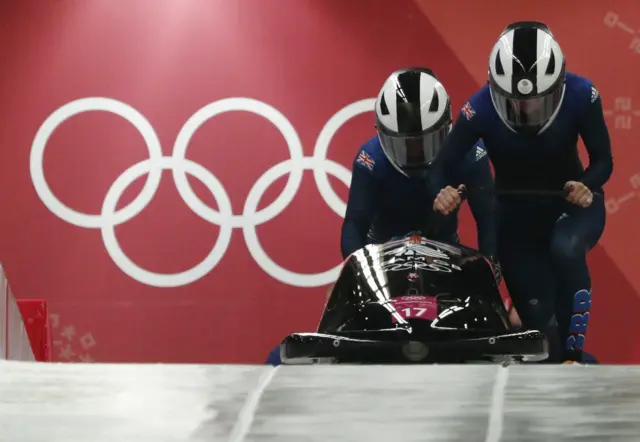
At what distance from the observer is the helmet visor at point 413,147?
4090 millimetres

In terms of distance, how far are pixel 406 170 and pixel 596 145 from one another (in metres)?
0.80

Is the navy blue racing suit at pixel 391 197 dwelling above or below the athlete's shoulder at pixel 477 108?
below

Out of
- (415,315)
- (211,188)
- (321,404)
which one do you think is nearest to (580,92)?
(415,315)

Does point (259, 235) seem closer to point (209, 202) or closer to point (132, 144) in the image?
point (209, 202)

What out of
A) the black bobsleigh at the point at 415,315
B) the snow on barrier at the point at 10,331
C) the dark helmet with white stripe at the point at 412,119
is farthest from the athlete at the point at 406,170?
the snow on barrier at the point at 10,331

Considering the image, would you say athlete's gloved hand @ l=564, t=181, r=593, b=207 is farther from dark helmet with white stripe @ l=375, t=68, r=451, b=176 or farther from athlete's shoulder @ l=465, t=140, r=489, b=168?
dark helmet with white stripe @ l=375, t=68, r=451, b=176

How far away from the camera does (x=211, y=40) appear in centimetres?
568

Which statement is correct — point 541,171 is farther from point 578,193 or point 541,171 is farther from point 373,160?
point 373,160

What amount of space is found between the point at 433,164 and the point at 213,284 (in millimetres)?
1944

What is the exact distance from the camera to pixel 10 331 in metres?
3.34

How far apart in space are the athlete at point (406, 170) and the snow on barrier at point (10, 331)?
3.87 feet

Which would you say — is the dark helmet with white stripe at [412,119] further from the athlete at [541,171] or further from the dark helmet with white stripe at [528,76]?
the dark helmet with white stripe at [528,76]

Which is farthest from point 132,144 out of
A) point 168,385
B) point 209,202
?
point 168,385

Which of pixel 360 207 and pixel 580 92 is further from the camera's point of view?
pixel 360 207
